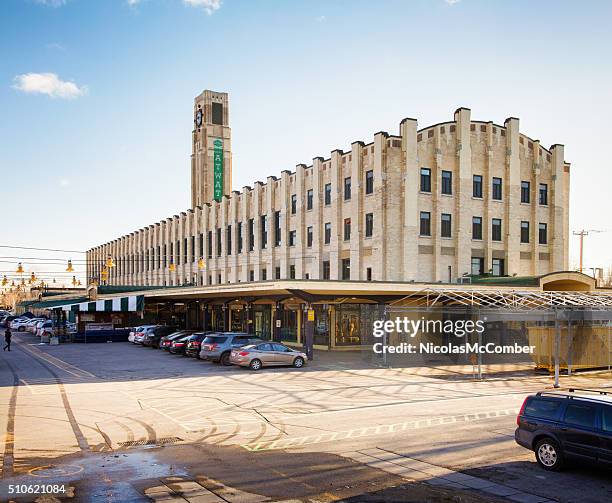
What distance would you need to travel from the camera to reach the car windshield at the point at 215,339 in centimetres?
3362

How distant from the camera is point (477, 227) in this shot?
4900 cm

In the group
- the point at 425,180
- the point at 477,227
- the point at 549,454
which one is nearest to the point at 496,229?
the point at 477,227

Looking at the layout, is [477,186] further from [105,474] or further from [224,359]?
[105,474]

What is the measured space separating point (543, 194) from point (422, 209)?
13129mm

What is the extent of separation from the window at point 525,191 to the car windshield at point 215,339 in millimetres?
29851

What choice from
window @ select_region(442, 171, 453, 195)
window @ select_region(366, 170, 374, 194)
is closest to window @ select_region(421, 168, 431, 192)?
window @ select_region(442, 171, 453, 195)

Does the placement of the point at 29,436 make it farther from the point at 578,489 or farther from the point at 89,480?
the point at 578,489

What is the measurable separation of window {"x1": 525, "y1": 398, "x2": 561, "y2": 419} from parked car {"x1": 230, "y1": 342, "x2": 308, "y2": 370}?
757 inches

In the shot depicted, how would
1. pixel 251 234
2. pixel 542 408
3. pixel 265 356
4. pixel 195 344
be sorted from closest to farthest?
pixel 542 408 < pixel 265 356 < pixel 195 344 < pixel 251 234

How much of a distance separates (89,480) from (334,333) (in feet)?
108

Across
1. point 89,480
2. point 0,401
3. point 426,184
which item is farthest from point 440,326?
point 89,480

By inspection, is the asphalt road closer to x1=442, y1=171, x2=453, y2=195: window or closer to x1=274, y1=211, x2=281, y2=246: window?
x1=442, y1=171, x2=453, y2=195: window

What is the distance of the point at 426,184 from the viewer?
46.9 metres

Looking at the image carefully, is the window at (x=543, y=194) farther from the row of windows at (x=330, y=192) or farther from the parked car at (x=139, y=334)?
the parked car at (x=139, y=334)
